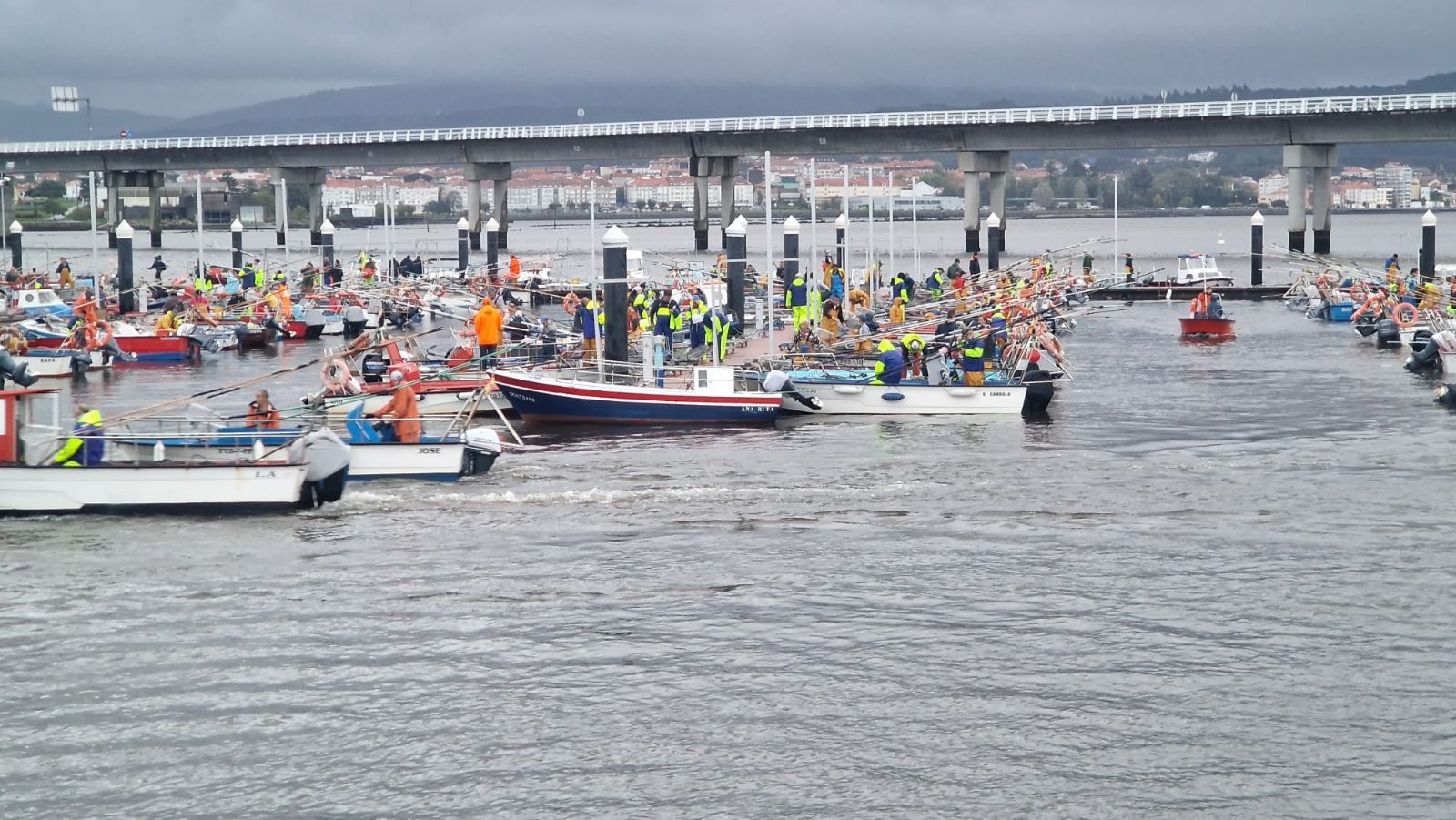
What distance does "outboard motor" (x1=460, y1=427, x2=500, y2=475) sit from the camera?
99.6 ft

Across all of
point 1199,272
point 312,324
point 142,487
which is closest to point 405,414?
point 142,487

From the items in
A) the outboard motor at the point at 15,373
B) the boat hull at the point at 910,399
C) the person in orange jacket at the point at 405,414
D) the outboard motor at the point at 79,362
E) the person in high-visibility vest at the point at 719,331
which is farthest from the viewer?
the outboard motor at the point at 79,362

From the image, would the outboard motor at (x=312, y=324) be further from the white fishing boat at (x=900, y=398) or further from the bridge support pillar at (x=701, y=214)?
the bridge support pillar at (x=701, y=214)

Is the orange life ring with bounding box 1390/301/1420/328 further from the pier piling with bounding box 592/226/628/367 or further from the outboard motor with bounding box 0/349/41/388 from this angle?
the outboard motor with bounding box 0/349/41/388

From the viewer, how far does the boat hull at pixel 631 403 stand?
36812 mm

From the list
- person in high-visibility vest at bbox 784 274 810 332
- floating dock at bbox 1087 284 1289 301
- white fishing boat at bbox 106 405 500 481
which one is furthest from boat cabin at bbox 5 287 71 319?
floating dock at bbox 1087 284 1289 301

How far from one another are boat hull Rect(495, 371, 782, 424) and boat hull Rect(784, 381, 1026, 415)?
1.49 metres

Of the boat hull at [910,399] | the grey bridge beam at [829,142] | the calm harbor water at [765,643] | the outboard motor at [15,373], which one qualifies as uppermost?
A: the grey bridge beam at [829,142]

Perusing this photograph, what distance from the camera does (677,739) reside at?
17.4m

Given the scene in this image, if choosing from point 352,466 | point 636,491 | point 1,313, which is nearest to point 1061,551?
point 636,491

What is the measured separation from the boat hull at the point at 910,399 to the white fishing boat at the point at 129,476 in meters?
13.3

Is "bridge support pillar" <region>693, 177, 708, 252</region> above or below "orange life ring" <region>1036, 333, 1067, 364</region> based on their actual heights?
above

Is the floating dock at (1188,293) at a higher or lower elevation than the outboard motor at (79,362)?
higher

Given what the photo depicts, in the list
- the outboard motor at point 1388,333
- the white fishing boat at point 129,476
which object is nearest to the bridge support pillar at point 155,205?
the outboard motor at point 1388,333
